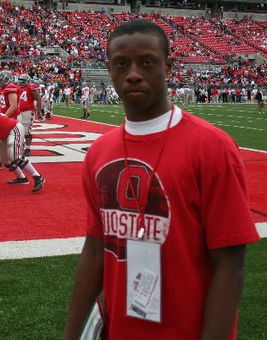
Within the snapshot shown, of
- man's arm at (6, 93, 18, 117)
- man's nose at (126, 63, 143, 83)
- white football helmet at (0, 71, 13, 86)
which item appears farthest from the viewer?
white football helmet at (0, 71, 13, 86)

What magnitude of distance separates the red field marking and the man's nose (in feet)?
13.6

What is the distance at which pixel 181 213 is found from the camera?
1701 millimetres

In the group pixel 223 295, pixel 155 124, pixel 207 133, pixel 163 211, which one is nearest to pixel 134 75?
pixel 155 124

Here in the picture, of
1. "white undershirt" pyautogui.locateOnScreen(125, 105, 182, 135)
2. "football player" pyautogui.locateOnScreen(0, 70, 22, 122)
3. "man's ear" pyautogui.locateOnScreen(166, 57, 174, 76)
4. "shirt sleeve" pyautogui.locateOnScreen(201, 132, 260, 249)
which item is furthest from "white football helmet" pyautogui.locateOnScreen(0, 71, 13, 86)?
"shirt sleeve" pyautogui.locateOnScreen(201, 132, 260, 249)

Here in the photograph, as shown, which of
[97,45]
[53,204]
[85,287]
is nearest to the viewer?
[85,287]

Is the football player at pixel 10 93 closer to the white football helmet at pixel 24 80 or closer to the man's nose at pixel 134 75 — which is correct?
the white football helmet at pixel 24 80

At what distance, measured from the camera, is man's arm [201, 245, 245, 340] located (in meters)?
1.63

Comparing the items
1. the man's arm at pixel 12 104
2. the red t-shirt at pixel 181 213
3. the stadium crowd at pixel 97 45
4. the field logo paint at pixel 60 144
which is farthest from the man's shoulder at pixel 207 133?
the stadium crowd at pixel 97 45

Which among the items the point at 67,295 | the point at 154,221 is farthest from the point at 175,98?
the point at 154,221

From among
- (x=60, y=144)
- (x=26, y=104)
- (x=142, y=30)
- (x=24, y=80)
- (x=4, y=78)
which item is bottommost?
(x=60, y=144)

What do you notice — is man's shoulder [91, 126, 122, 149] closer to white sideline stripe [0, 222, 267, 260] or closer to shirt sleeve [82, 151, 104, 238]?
shirt sleeve [82, 151, 104, 238]

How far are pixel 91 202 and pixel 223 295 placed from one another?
62 cm

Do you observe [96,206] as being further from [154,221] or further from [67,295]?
[67,295]

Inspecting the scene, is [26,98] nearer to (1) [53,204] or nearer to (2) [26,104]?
(2) [26,104]
